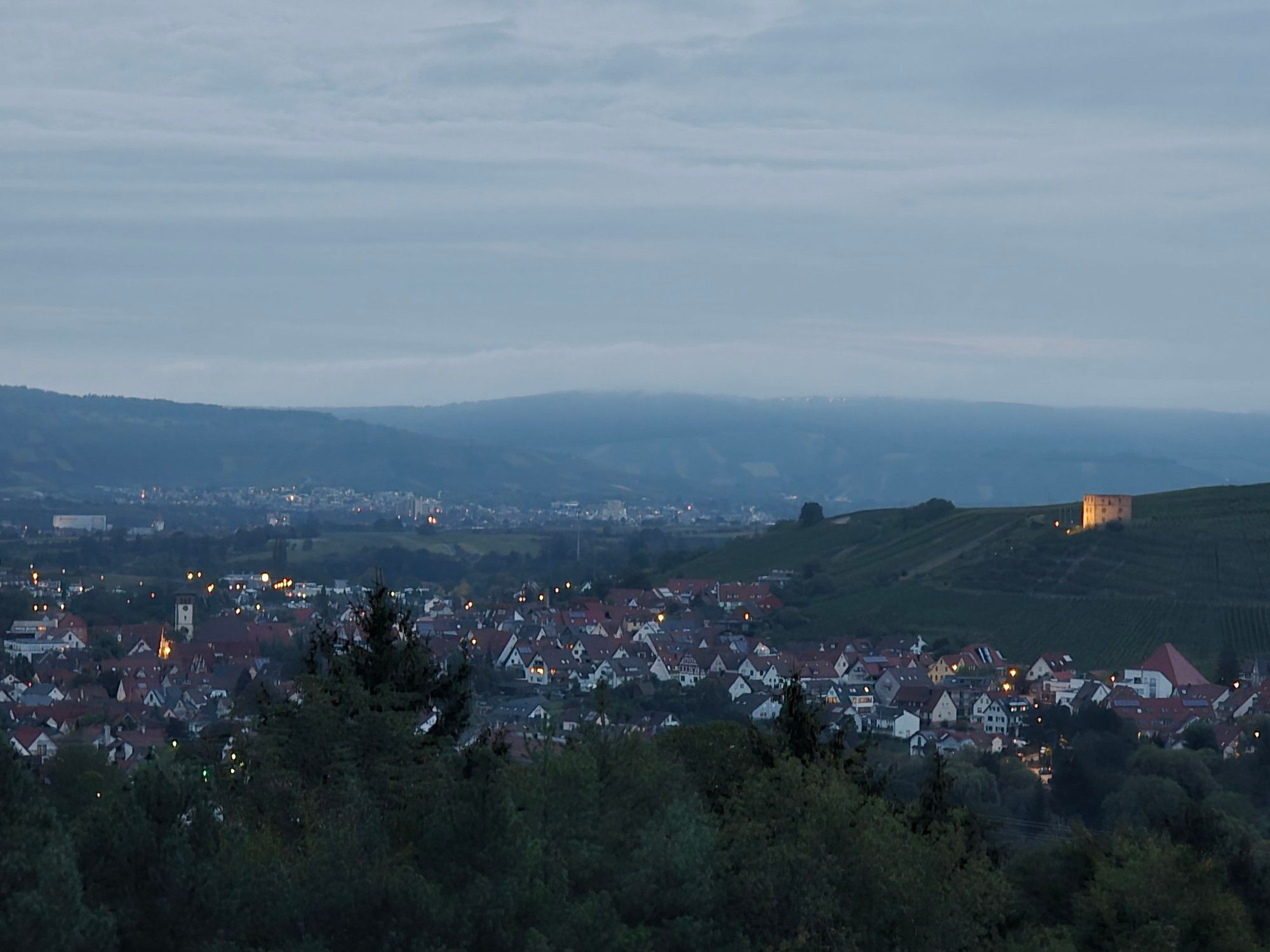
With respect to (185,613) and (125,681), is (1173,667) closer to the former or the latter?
(125,681)

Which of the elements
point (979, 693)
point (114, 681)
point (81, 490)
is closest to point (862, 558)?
point (979, 693)

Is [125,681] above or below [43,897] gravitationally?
below

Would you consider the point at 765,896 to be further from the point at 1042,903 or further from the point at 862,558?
the point at 862,558

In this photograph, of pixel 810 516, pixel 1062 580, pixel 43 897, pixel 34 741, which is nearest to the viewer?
pixel 43 897

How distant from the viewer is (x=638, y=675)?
54.6 m

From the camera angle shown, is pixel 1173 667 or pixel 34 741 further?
pixel 1173 667

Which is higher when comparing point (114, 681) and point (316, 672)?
Result: point (316, 672)

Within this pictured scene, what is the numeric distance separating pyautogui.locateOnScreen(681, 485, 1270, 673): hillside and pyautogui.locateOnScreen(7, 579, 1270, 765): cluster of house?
1966 millimetres

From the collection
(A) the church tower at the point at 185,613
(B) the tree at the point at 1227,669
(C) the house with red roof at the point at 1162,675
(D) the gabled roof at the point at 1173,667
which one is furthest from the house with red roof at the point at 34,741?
(B) the tree at the point at 1227,669

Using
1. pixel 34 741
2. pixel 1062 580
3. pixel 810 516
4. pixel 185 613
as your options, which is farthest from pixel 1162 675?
pixel 810 516

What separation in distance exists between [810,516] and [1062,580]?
27543mm

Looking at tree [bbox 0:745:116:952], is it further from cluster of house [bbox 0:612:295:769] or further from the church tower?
the church tower

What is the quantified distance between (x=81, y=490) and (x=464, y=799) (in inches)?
7676

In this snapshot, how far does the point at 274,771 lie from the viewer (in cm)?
1384
